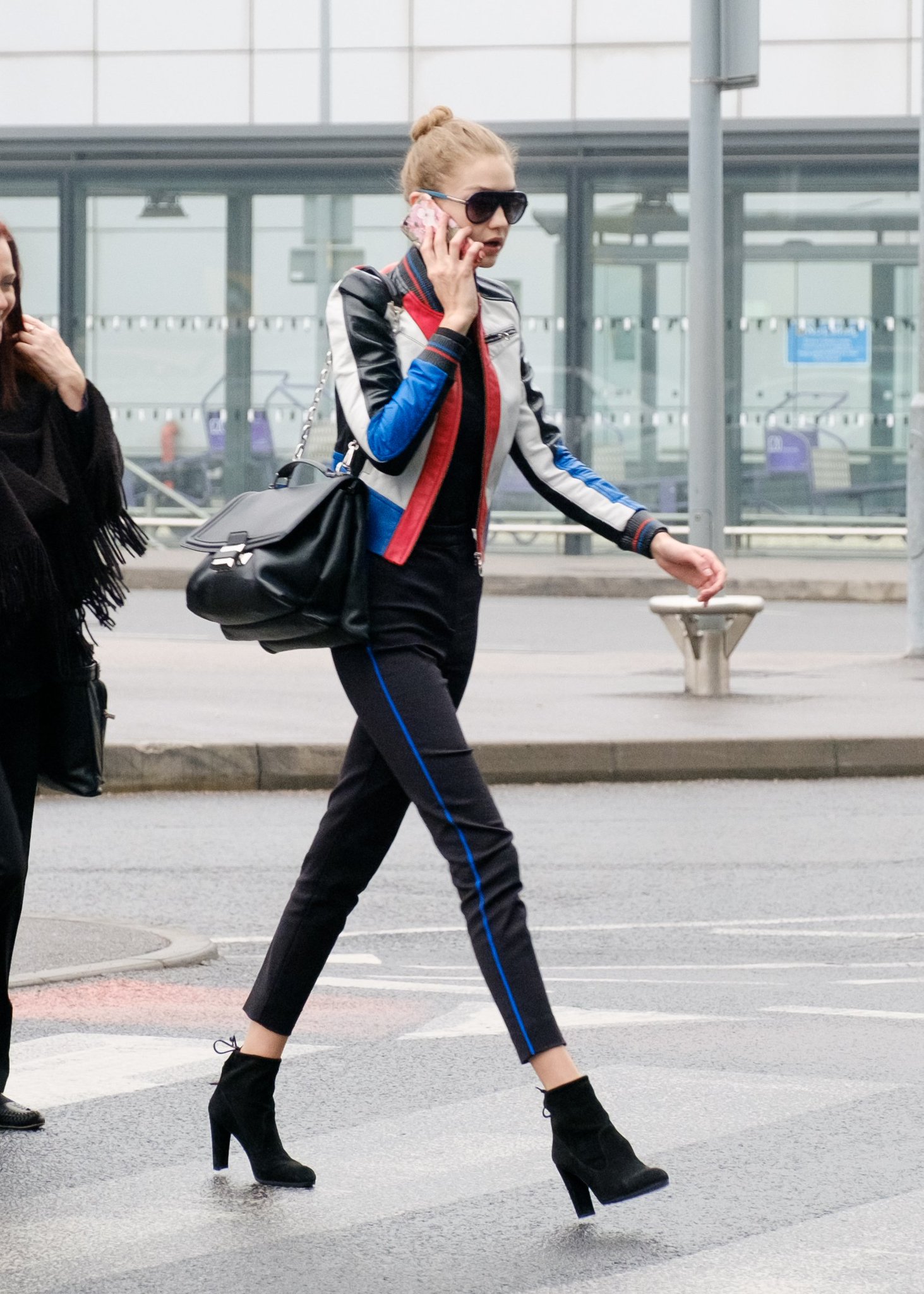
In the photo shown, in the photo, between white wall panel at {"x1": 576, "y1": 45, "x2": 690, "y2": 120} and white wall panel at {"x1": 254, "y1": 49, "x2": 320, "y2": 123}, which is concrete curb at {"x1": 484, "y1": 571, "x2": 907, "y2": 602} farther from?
white wall panel at {"x1": 254, "y1": 49, "x2": 320, "y2": 123}

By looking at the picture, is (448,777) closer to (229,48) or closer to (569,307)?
(569,307)

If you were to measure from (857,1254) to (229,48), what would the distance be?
2484 cm

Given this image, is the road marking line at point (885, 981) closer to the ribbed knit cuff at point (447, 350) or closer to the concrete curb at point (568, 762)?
the ribbed knit cuff at point (447, 350)

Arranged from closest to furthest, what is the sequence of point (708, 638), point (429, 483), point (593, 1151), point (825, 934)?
point (593, 1151) < point (429, 483) < point (825, 934) < point (708, 638)

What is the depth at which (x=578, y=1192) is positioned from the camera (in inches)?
167

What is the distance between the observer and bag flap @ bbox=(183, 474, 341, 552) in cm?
443

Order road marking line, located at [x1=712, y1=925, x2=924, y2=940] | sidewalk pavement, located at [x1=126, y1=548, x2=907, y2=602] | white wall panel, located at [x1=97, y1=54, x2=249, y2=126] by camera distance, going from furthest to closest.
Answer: white wall panel, located at [x1=97, y1=54, x2=249, y2=126] → sidewalk pavement, located at [x1=126, y1=548, x2=907, y2=602] → road marking line, located at [x1=712, y1=925, x2=924, y2=940]

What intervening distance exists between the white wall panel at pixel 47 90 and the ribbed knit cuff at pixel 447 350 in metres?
24.2

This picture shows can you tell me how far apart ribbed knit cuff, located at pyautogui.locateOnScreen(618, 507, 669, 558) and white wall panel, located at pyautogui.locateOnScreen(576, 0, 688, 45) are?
22.8 meters

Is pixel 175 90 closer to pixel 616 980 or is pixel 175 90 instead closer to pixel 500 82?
Answer: pixel 500 82

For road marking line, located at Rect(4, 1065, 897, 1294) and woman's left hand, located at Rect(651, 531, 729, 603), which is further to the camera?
woman's left hand, located at Rect(651, 531, 729, 603)

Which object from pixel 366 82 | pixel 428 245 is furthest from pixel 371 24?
pixel 428 245

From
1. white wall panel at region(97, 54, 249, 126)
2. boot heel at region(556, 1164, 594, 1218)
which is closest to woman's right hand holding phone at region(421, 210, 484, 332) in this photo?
boot heel at region(556, 1164, 594, 1218)

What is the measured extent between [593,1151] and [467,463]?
1236 mm
